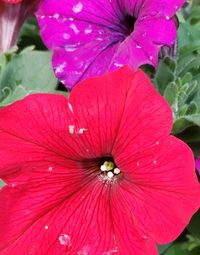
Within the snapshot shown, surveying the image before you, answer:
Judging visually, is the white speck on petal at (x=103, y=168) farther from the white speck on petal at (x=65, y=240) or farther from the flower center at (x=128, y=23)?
the flower center at (x=128, y=23)

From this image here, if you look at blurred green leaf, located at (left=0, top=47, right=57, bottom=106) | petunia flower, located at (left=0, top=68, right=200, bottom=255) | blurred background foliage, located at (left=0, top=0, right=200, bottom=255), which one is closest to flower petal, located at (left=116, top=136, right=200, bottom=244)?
petunia flower, located at (left=0, top=68, right=200, bottom=255)

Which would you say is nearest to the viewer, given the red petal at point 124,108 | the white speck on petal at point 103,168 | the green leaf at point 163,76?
the red petal at point 124,108

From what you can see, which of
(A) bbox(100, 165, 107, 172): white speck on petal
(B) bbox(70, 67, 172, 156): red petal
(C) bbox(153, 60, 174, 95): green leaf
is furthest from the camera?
(C) bbox(153, 60, 174, 95): green leaf

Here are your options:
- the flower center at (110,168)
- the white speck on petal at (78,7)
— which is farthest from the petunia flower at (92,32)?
the flower center at (110,168)

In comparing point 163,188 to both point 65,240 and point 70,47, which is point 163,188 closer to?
point 65,240

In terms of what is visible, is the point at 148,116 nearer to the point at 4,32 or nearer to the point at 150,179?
the point at 150,179

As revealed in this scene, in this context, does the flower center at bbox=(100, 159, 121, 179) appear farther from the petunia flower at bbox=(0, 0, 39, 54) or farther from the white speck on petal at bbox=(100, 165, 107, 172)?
the petunia flower at bbox=(0, 0, 39, 54)
